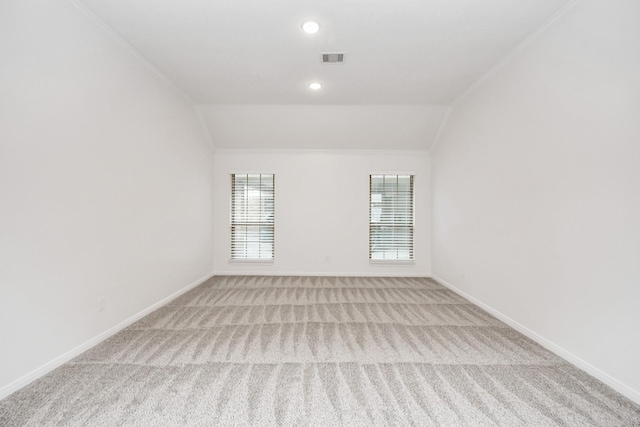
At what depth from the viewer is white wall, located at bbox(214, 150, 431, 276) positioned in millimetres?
5086

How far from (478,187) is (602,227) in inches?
63.5

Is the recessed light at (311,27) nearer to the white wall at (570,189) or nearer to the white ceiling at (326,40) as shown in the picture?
the white ceiling at (326,40)

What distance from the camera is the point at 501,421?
4.95ft

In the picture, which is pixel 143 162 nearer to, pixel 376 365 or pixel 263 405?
pixel 263 405

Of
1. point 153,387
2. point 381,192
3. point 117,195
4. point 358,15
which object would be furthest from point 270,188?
point 153,387

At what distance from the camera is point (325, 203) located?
5086 mm

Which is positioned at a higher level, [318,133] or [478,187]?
[318,133]

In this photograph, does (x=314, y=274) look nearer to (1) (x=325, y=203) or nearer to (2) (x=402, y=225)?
(1) (x=325, y=203)

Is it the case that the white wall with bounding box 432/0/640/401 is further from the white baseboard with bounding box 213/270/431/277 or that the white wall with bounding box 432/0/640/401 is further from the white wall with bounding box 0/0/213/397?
the white wall with bounding box 0/0/213/397

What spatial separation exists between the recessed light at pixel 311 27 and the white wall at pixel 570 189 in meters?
2.07

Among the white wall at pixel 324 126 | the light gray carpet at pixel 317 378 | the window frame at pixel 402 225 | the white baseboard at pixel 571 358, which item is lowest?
the light gray carpet at pixel 317 378

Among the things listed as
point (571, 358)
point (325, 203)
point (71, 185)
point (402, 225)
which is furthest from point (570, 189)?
point (71, 185)

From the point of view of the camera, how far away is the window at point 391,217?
518 cm

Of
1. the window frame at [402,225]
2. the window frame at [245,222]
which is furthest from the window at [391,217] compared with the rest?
the window frame at [245,222]
